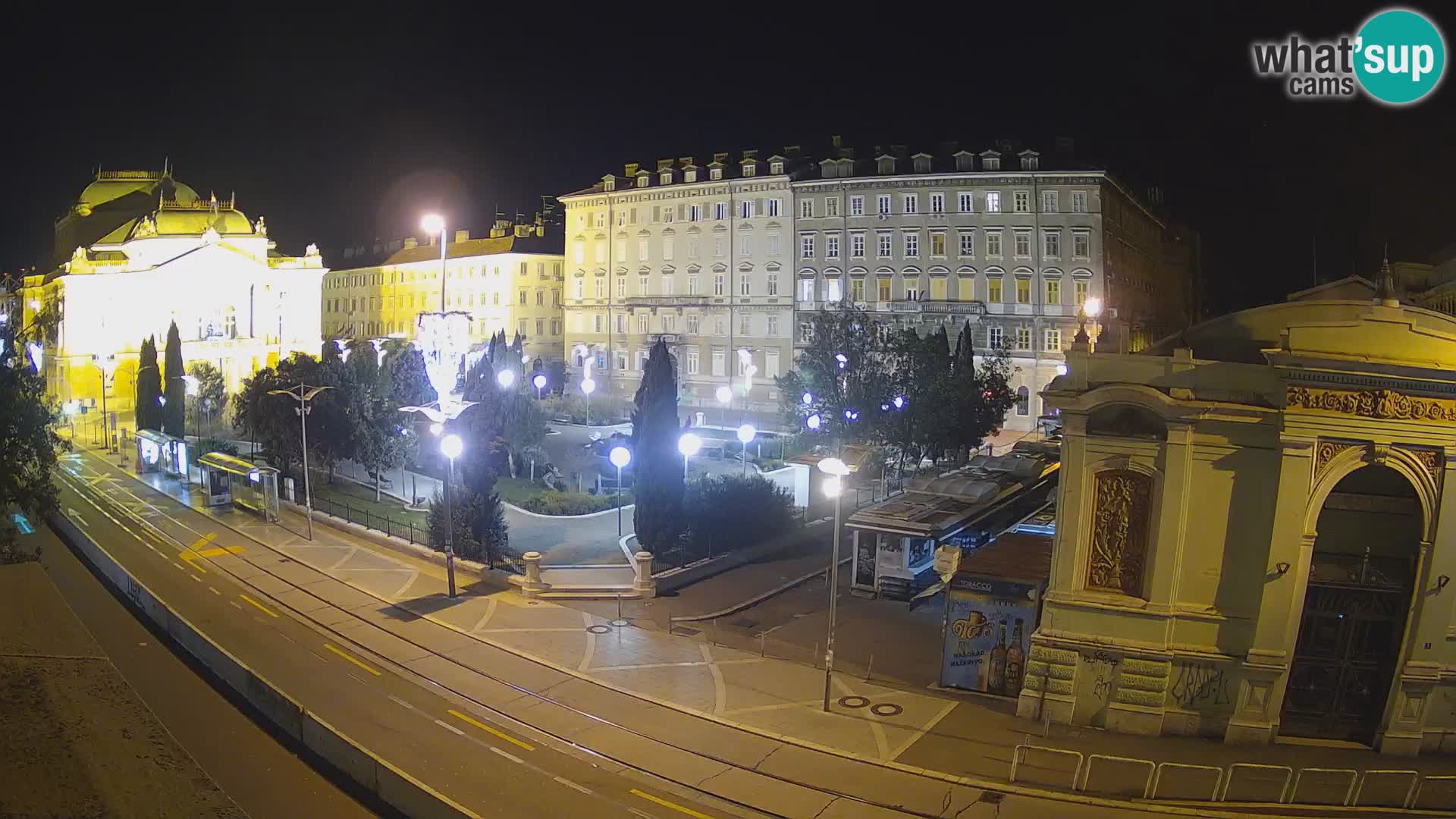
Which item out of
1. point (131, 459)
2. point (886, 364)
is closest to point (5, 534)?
point (131, 459)

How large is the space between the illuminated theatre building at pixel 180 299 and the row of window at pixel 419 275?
1049cm

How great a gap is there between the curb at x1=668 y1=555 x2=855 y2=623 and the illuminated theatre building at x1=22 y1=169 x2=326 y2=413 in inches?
2176

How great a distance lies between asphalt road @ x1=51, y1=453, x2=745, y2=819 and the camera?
1448 cm

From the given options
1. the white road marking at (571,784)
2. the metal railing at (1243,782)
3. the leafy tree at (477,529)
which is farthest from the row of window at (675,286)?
the white road marking at (571,784)

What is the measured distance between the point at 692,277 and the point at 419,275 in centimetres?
3448

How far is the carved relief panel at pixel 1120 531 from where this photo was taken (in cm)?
1669

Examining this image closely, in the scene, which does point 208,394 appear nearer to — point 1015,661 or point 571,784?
point 571,784

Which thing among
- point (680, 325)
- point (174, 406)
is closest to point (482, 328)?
point (680, 325)

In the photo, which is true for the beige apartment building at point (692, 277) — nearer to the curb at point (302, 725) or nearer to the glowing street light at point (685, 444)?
the glowing street light at point (685, 444)

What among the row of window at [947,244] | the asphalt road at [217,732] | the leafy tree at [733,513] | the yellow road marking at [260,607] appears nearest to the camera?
the asphalt road at [217,732]

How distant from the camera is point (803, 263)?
64750mm

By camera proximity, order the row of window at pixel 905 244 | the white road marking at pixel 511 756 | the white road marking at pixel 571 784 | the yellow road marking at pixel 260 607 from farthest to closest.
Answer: the row of window at pixel 905 244
the yellow road marking at pixel 260 607
the white road marking at pixel 511 756
the white road marking at pixel 571 784

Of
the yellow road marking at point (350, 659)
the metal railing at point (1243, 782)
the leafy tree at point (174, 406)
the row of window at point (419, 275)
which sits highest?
the row of window at point (419, 275)

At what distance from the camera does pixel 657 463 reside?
29141 millimetres
